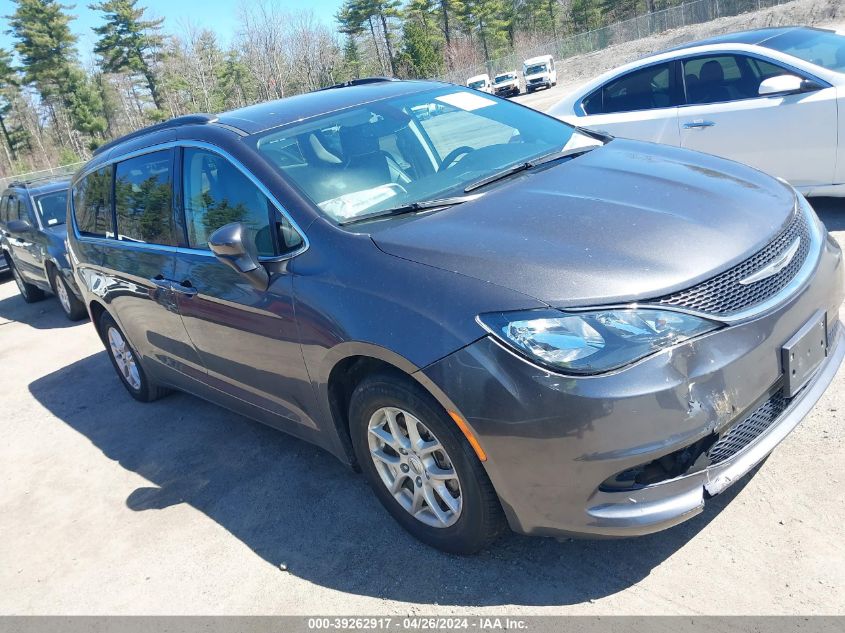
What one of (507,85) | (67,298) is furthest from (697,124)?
(507,85)

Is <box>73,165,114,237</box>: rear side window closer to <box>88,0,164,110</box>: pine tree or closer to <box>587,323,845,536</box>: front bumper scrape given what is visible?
<box>587,323,845,536</box>: front bumper scrape

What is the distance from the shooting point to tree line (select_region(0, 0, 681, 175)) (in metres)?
56.2

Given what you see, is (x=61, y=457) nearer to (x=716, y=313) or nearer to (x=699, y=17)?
(x=716, y=313)

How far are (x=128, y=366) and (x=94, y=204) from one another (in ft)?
4.19

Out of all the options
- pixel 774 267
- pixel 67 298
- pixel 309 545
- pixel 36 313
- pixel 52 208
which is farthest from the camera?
pixel 36 313

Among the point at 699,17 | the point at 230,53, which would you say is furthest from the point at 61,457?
the point at 230,53

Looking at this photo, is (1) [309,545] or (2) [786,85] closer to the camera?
(1) [309,545]

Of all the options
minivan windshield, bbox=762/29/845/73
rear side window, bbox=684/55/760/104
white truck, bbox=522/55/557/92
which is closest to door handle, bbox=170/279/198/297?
rear side window, bbox=684/55/760/104

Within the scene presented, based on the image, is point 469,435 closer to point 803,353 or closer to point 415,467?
point 415,467

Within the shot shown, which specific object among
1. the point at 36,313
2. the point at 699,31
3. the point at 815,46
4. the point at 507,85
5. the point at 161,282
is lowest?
the point at 507,85

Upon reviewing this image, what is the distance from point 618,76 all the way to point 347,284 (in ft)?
16.6

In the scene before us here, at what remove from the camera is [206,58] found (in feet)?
235

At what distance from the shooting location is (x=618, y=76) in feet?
22.6

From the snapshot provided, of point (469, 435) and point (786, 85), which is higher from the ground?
point (786, 85)
